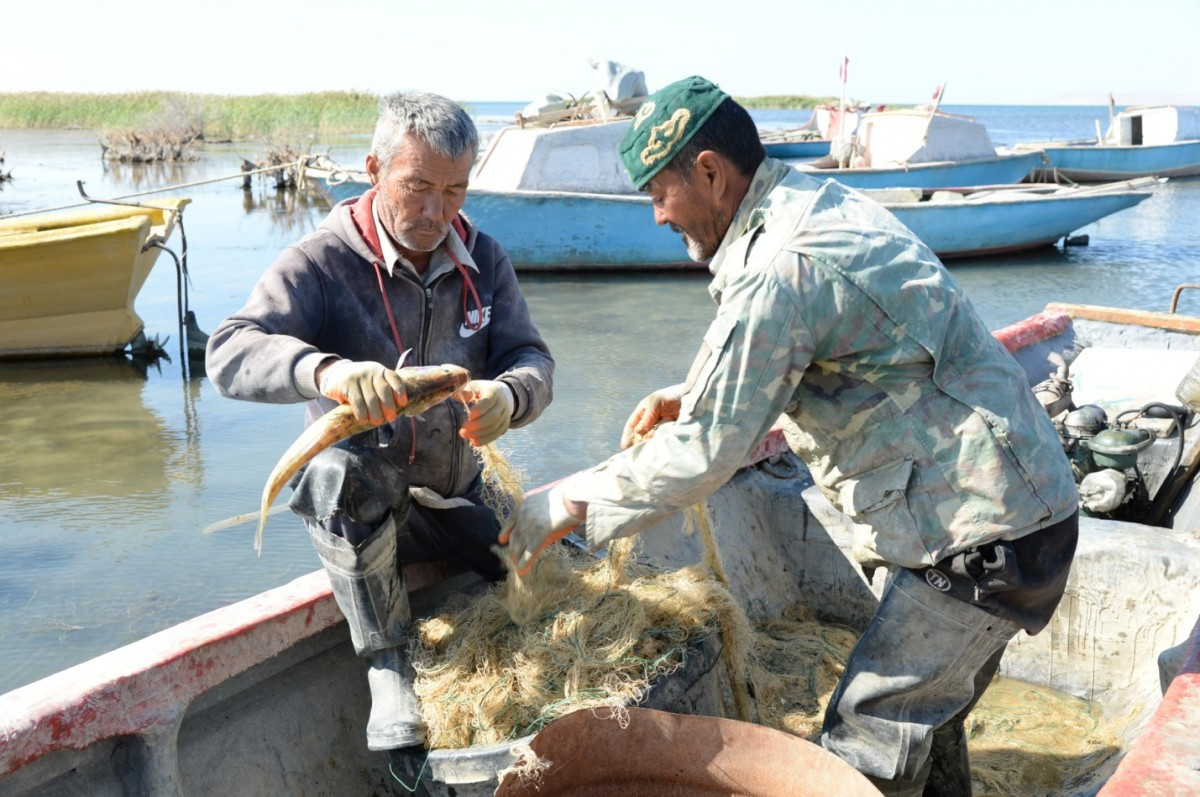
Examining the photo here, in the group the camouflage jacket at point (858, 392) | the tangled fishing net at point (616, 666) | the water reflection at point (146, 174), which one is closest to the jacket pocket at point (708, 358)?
the camouflage jacket at point (858, 392)

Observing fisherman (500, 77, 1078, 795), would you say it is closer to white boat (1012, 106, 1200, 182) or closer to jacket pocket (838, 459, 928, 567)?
jacket pocket (838, 459, 928, 567)

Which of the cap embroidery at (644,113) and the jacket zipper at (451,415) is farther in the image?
the jacket zipper at (451,415)

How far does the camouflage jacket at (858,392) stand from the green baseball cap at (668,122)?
21 centimetres

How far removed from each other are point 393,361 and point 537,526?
815 millimetres

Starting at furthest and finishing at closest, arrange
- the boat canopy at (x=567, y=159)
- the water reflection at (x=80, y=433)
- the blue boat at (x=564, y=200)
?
the boat canopy at (x=567, y=159) < the blue boat at (x=564, y=200) < the water reflection at (x=80, y=433)

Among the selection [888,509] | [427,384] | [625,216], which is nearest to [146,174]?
[625,216]

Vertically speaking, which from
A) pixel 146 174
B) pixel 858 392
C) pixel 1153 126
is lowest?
pixel 146 174

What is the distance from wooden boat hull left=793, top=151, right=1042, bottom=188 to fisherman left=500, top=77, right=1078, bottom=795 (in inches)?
611

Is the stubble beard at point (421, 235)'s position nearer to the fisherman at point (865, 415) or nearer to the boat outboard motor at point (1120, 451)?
the fisherman at point (865, 415)

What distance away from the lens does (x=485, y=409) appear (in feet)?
9.41

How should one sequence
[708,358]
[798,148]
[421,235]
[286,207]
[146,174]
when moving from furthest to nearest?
[146,174] → [286,207] → [798,148] → [421,235] → [708,358]

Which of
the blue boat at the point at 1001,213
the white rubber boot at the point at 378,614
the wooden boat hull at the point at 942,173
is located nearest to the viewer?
the white rubber boot at the point at 378,614

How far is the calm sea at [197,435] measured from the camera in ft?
20.7

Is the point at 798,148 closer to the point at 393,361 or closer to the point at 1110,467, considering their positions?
the point at 1110,467
